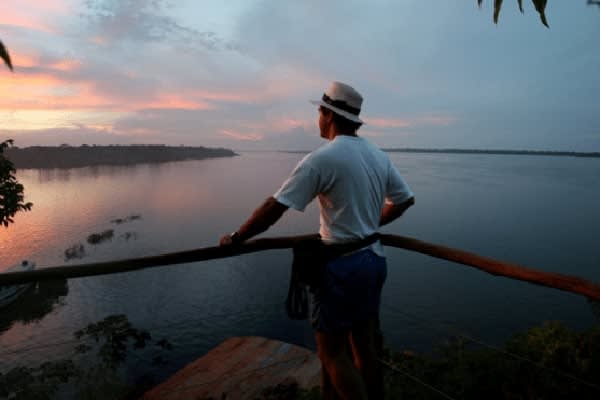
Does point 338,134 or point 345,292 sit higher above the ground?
point 338,134

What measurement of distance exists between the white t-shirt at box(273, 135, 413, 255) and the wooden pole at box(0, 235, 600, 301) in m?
0.35

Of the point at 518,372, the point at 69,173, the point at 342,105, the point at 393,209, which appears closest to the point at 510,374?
the point at 518,372

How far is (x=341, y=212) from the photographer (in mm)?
2350

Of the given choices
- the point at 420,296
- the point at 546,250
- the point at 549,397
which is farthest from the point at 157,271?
the point at 546,250

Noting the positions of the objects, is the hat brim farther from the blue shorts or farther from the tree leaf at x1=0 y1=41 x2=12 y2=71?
the tree leaf at x1=0 y1=41 x2=12 y2=71

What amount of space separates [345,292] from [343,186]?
2.19 feet

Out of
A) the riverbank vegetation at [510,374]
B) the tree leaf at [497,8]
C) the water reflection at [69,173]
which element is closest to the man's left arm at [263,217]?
the riverbank vegetation at [510,374]

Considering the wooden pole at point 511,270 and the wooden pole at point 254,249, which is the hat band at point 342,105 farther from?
the wooden pole at point 511,270

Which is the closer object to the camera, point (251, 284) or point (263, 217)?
point (263, 217)

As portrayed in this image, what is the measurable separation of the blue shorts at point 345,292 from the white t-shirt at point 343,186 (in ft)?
0.43

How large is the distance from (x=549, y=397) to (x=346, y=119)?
16.9 feet

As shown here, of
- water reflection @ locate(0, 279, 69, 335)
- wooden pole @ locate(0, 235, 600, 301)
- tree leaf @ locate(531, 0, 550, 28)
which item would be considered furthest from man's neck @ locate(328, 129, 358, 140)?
water reflection @ locate(0, 279, 69, 335)

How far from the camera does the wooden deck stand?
225 inches

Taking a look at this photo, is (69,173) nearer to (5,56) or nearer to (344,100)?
(5,56)
